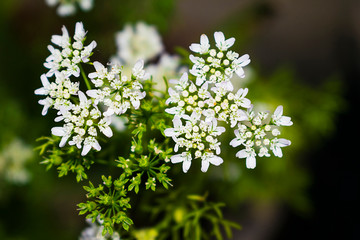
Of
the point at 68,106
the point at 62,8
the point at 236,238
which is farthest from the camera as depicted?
the point at 236,238

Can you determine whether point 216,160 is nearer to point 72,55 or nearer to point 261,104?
point 72,55

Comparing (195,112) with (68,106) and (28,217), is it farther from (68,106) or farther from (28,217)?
(28,217)

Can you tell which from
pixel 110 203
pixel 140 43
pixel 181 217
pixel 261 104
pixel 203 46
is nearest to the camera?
pixel 110 203

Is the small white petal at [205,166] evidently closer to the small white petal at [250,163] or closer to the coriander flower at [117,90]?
the small white petal at [250,163]

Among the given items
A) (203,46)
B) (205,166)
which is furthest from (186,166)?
(203,46)

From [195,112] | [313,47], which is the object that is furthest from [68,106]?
[313,47]

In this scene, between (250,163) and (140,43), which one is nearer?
(250,163)

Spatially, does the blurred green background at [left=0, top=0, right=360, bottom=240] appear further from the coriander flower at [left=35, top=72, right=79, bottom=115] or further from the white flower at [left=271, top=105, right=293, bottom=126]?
the coriander flower at [left=35, top=72, right=79, bottom=115]
